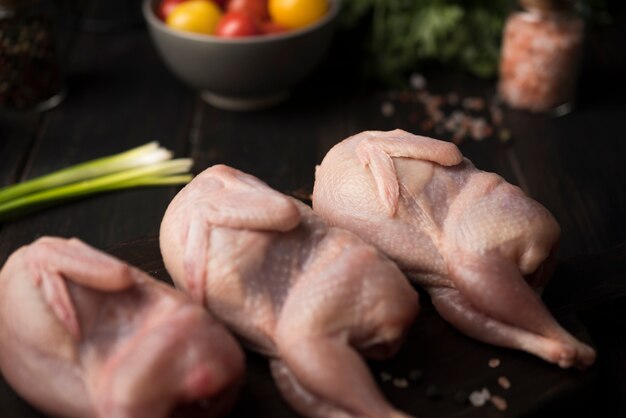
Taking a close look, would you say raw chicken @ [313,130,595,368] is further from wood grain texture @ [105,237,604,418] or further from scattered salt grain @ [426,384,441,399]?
scattered salt grain @ [426,384,441,399]

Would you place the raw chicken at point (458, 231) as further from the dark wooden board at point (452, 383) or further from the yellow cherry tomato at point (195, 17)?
the yellow cherry tomato at point (195, 17)

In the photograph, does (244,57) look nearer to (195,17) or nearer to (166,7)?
(195,17)

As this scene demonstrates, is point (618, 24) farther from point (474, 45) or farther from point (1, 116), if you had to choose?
point (1, 116)

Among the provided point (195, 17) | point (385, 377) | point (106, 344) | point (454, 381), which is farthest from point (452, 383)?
point (195, 17)

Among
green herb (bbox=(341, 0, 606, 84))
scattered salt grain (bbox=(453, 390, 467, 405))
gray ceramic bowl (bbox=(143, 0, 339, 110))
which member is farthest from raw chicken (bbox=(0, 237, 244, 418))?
green herb (bbox=(341, 0, 606, 84))

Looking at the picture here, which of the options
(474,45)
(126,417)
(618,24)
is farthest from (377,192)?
(618,24)

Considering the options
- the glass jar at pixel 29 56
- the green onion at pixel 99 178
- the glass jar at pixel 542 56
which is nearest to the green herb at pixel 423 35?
the glass jar at pixel 542 56
